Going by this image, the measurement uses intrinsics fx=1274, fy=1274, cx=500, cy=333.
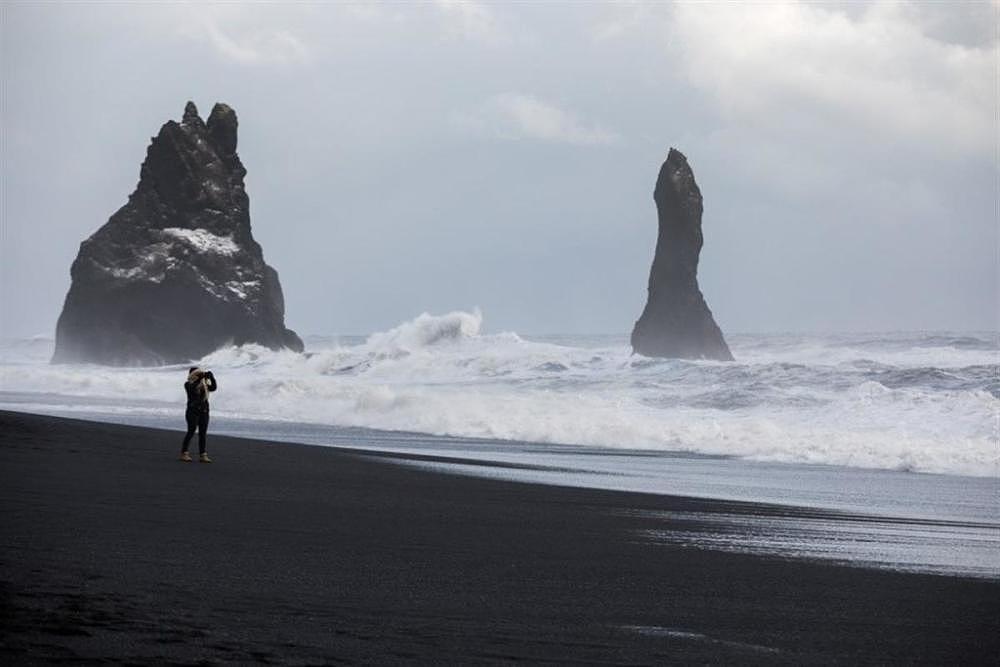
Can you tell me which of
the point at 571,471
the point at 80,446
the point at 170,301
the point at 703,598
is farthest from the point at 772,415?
the point at 170,301

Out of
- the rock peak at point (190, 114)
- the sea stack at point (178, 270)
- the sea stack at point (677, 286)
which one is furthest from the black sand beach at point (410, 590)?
the rock peak at point (190, 114)

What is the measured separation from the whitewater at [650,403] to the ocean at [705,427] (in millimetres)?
74

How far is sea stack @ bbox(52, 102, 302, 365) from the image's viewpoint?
308 ft

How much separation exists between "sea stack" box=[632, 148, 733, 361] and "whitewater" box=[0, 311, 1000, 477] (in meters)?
24.8

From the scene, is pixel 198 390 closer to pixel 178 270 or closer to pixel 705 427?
pixel 705 427

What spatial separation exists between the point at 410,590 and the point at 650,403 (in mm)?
32135

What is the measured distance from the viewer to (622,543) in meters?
10.9

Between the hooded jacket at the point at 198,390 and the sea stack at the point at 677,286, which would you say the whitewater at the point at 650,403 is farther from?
the sea stack at the point at 677,286

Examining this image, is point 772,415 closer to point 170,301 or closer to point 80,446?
point 80,446

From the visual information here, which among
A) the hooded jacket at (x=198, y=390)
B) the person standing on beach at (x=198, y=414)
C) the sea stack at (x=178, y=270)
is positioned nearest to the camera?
the person standing on beach at (x=198, y=414)

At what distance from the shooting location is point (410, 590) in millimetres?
7828

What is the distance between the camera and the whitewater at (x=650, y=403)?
26.0 metres

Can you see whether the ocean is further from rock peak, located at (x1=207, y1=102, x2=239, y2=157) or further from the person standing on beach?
rock peak, located at (x1=207, y1=102, x2=239, y2=157)

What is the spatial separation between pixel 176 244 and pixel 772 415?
72.9m
